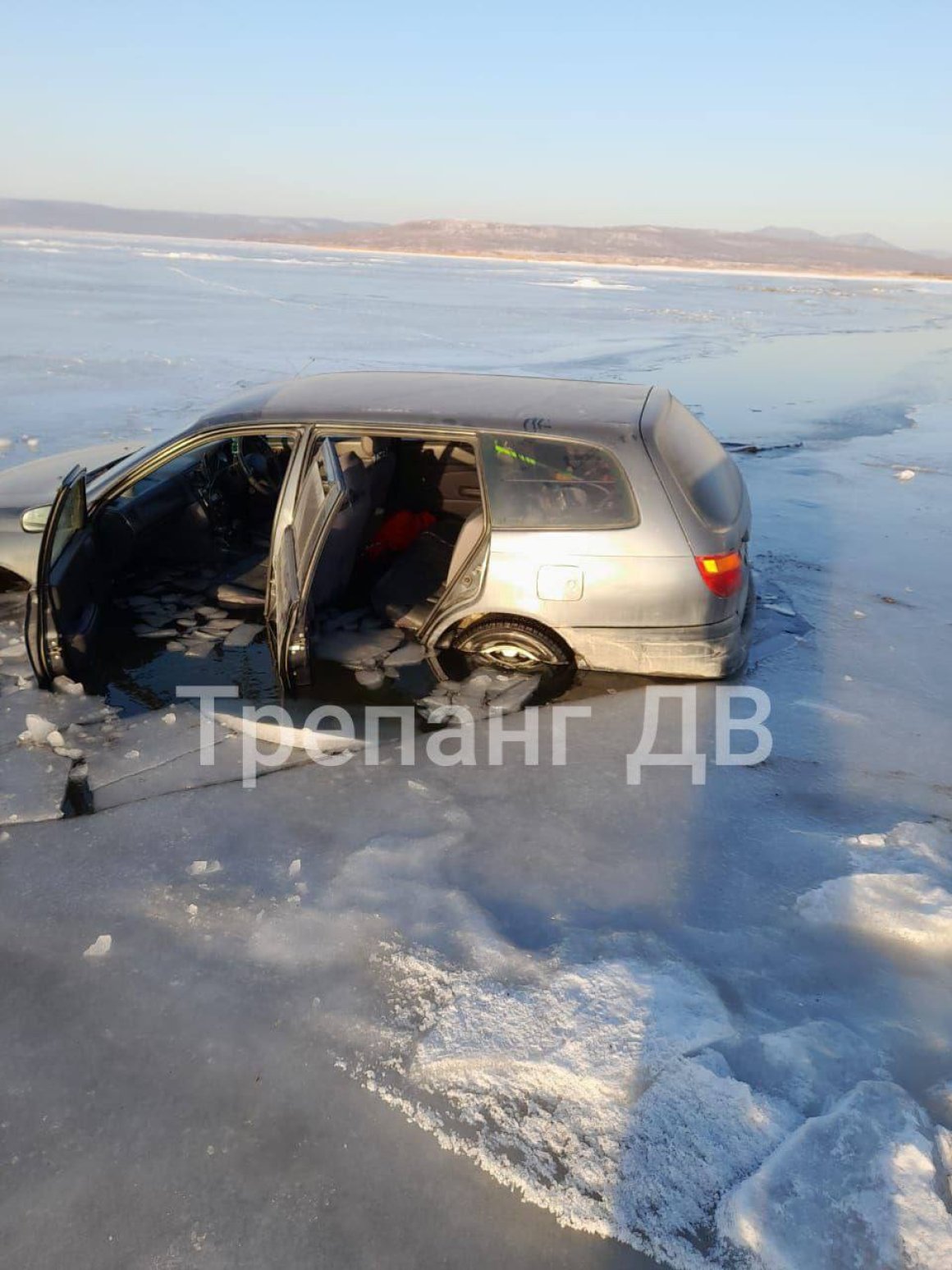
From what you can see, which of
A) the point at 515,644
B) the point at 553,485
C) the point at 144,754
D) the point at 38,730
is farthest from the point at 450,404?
the point at 38,730

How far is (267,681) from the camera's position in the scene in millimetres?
4824

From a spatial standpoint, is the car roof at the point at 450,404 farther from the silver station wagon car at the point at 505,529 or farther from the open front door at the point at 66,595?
the open front door at the point at 66,595

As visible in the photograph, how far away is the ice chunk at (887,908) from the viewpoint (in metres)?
3.00

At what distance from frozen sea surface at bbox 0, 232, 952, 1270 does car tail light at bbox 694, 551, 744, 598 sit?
56cm

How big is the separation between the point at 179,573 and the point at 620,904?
13.3 feet

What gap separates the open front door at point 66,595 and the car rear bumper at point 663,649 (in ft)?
8.03

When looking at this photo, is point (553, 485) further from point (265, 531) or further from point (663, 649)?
point (265, 531)

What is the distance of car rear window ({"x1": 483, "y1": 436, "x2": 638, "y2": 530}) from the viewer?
4324mm

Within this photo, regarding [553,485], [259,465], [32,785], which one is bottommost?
[32,785]

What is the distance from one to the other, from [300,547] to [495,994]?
2.42 metres

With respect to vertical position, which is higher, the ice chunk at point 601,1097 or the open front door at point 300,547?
the open front door at point 300,547

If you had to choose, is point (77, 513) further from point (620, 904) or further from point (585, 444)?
point (620, 904)

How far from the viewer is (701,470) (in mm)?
4477

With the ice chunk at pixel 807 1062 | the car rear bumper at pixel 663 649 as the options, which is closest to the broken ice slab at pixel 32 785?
the car rear bumper at pixel 663 649
